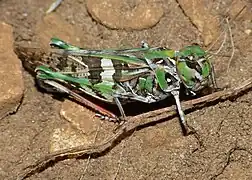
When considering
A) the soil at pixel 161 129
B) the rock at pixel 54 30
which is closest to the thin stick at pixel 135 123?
the soil at pixel 161 129

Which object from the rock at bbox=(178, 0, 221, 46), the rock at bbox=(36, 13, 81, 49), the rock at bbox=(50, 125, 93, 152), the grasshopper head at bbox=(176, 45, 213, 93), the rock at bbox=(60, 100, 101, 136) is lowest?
the rock at bbox=(50, 125, 93, 152)

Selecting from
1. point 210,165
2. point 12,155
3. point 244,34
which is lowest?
point 12,155

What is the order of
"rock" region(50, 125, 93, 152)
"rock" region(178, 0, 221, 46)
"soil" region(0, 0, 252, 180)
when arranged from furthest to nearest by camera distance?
"rock" region(178, 0, 221, 46) < "rock" region(50, 125, 93, 152) < "soil" region(0, 0, 252, 180)

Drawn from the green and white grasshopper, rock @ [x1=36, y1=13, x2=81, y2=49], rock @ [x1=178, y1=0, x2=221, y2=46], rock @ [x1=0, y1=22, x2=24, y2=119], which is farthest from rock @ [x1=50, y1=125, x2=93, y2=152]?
rock @ [x1=178, y1=0, x2=221, y2=46]

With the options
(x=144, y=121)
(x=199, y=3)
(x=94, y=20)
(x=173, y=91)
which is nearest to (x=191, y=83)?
(x=173, y=91)

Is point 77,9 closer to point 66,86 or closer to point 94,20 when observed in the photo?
point 94,20

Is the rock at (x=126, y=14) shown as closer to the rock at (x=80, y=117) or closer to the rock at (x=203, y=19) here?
the rock at (x=203, y=19)

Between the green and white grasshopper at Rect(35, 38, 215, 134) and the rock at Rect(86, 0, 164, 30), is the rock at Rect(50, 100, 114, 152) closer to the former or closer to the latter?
the green and white grasshopper at Rect(35, 38, 215, 134)
